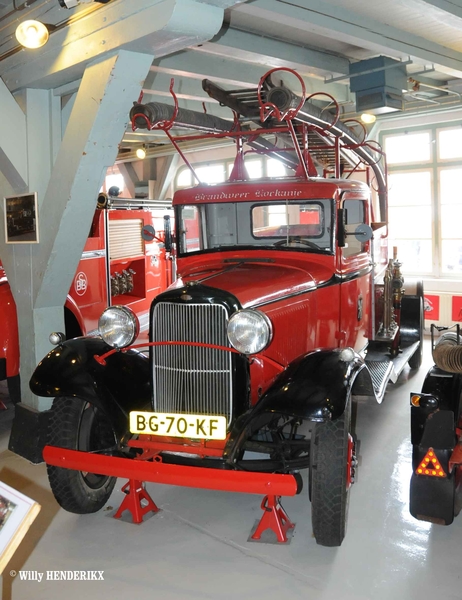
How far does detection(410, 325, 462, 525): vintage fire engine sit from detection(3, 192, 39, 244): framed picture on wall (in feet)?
8.75

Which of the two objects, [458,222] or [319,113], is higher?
[319,113]

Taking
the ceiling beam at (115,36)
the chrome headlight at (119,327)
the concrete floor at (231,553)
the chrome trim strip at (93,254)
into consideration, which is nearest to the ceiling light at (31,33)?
the ceiling beam at (115,36)

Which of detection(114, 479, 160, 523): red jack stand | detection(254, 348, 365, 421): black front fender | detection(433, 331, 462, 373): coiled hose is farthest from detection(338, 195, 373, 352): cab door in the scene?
detection(114, 479, 160, 523): red jack stand

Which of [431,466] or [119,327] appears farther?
[119,327]

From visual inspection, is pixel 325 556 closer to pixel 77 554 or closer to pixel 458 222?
pixel 77 554

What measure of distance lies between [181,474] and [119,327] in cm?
92

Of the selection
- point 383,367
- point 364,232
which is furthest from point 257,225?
point 383,367

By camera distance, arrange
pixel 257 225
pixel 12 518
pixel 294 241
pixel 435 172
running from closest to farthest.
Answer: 1. pixel 12 518
2. pixel 294 241
3. pixel 257 225
4. pixel 435 172

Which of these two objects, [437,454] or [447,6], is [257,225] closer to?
[437,454]

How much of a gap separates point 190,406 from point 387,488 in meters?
1.48

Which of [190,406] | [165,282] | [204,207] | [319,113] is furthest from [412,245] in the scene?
[190,406]

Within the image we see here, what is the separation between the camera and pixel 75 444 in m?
3.18

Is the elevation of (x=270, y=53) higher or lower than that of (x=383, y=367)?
higher

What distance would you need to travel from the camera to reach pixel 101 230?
5.83 metres
